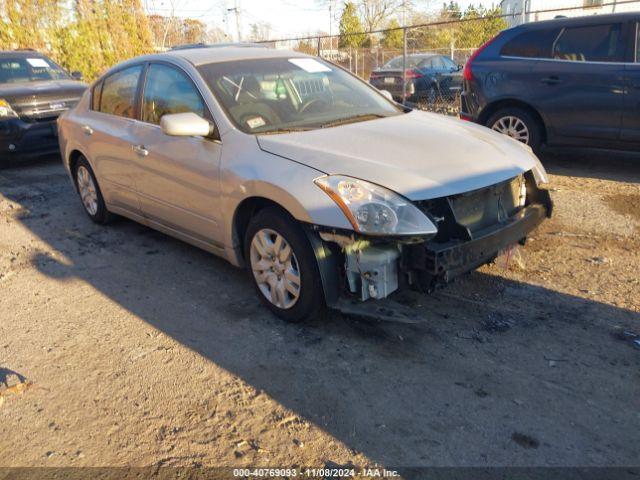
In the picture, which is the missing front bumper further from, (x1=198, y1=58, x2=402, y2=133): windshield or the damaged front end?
(x1=198, y1=58, x2=402, y2=133): windshield

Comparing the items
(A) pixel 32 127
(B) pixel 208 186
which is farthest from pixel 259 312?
(A) pixel 32 127

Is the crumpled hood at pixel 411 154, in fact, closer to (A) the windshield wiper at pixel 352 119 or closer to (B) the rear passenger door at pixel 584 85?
(A) the windshield wiper at pixel 352 119

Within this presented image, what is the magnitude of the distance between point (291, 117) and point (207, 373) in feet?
6.29

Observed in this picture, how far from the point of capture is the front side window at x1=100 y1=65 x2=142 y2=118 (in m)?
5.02

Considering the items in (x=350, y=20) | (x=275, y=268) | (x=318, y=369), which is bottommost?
(x=318, y=369)

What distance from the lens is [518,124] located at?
746cm

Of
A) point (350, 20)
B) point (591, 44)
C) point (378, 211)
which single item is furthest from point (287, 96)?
point (350, 20)

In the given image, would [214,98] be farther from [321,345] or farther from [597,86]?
[597,86]

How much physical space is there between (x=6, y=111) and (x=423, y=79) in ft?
33.2

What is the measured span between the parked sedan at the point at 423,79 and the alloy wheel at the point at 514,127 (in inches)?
267

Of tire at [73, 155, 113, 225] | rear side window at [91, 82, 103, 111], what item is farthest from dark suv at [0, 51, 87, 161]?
rear side window at [91, 82, 103, 111]

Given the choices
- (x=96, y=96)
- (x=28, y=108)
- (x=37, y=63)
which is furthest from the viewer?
(x=37, y=63)

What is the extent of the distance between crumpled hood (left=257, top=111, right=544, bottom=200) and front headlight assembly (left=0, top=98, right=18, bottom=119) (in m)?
6.57

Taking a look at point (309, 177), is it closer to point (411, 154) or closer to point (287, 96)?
point (411, 154)
